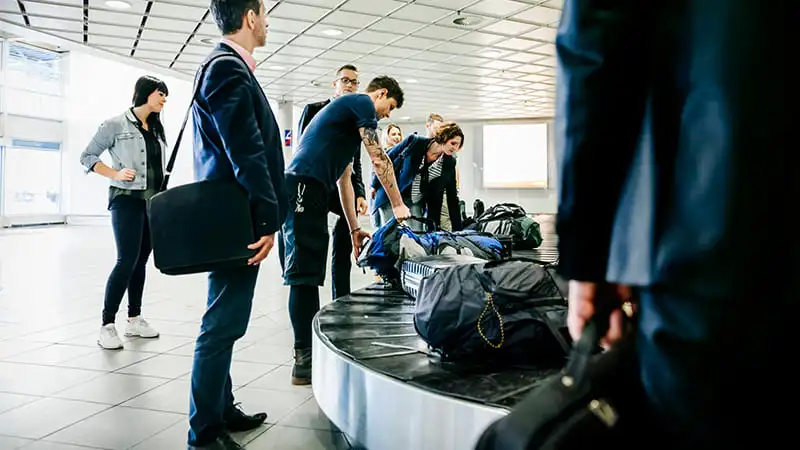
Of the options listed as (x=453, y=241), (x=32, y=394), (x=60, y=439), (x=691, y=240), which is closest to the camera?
(x=691, y=240)

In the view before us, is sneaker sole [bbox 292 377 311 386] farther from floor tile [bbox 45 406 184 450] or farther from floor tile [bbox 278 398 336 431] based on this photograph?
floor tile [bbox 45 406 184 450]

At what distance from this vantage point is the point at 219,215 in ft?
6.72

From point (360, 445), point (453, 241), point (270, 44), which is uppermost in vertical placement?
point (270, 44)

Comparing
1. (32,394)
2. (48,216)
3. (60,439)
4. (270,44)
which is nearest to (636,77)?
(60,439)

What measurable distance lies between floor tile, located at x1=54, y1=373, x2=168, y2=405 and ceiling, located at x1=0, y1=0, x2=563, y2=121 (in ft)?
20.8

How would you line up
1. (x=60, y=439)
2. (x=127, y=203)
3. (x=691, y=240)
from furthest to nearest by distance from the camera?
(x=127, y=203)
(x=60, y=439)
(x=691, y=240)

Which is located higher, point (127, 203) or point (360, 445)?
point (127, 203)

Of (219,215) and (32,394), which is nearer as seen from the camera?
(219,215)

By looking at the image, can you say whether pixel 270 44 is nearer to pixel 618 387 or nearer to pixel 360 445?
pixel 360 445

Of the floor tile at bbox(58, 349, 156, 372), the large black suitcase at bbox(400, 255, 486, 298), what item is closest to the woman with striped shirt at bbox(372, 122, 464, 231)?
the large black suitcase at bbox(400, 255, 486, 298)

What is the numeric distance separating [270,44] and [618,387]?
10.7 meters

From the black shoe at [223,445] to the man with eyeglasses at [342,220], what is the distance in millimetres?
1601

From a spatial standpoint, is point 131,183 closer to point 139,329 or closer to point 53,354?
point 139,329

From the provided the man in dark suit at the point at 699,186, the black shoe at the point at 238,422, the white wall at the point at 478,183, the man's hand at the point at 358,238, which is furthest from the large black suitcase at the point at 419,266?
the white wall at the point at 478,183
